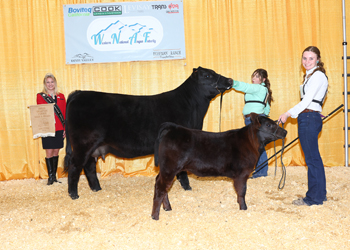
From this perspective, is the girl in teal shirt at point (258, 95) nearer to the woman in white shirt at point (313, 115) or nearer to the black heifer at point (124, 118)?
the black heifer at point (124, 118)

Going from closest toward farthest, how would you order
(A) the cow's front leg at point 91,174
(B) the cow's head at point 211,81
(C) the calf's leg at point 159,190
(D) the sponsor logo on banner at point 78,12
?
(C) the calf's leg at point 159,190 < (B) the cow's head at point 211,81 < (A) the cow's front leg at point 91,174 < (D) the sponsor logo on banner at point 78,12

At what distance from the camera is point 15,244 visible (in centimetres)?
265

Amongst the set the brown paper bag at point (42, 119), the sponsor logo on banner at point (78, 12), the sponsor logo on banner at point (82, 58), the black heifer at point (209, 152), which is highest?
the sponsor logo on banner at point (78, 12)

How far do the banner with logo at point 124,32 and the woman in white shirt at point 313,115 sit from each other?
2.49m

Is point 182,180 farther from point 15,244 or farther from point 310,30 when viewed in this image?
point 310,30

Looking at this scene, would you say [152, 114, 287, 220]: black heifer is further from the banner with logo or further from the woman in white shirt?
the banner with logo

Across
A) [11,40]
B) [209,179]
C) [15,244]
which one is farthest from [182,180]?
[11,40]

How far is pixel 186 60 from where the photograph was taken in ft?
17.5

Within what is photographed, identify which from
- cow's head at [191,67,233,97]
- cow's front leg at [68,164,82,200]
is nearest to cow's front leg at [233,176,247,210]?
cow's head at [191,67,233,97]

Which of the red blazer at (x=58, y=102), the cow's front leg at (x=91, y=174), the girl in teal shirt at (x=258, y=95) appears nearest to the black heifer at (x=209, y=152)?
the girl in teal shirt at (x=258, y=95)

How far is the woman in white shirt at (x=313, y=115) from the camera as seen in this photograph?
3176mm

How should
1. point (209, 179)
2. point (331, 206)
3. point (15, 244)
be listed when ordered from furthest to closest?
point (209, 179), point (331, 206), point (15, 244)

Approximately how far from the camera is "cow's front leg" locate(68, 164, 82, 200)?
392cm

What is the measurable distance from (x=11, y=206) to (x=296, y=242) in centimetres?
352
